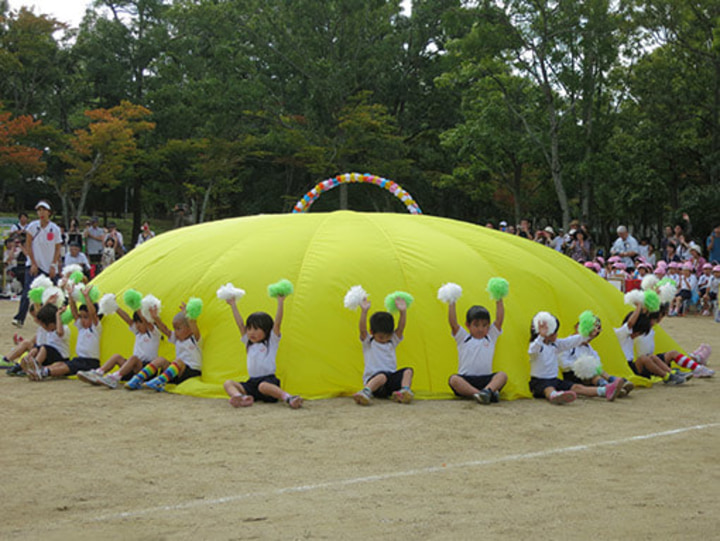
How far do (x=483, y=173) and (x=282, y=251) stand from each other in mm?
27654

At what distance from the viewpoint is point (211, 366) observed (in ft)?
25.8

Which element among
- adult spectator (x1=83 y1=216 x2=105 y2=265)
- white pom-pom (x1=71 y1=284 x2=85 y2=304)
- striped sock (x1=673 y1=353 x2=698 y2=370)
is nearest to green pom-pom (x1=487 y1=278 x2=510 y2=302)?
striped sock (x1=673 y1=353 x2=698 y2=370)

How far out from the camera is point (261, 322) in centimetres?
742

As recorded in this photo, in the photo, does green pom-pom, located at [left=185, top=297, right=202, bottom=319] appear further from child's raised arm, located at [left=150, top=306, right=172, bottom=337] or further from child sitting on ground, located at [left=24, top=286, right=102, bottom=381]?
child sitting on ground, located at [left=24, top=286, right=102, bottom=381]

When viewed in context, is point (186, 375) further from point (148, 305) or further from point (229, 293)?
point (229, 293)

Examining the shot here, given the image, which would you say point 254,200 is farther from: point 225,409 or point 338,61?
point 225,409

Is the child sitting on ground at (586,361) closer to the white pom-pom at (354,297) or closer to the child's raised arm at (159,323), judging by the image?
the white pom-pom at (354,297)

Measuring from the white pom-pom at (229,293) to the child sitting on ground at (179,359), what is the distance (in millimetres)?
388

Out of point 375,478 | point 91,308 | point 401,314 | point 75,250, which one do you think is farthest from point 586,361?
point 75,250

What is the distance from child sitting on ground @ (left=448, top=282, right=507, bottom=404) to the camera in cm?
747

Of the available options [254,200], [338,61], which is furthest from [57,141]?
[338,61]

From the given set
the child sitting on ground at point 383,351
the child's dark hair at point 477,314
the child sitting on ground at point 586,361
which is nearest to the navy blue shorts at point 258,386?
the child sitting on ground at point 383,351

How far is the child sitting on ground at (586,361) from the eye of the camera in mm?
7488

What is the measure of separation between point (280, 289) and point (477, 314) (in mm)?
1755
